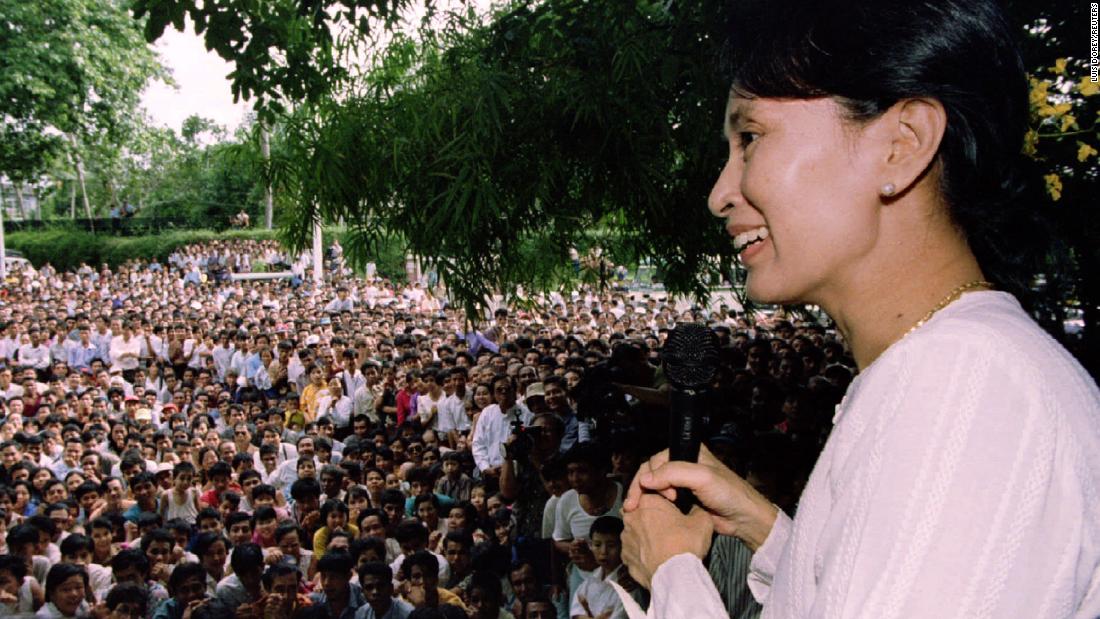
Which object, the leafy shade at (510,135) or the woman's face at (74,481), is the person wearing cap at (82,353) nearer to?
the woman's face at (74,481)


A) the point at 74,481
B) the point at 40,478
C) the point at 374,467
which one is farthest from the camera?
the point at 74,481

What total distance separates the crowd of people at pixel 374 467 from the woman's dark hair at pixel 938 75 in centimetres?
258

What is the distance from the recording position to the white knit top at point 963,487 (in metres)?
0.60

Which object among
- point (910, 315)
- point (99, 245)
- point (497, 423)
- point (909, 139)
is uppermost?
point (909, 139)

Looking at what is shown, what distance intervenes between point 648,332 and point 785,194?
1089cm

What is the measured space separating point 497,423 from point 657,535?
643cm

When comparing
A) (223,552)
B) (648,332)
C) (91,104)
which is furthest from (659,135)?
(91,104)

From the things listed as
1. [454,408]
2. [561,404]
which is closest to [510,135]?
[561,404]

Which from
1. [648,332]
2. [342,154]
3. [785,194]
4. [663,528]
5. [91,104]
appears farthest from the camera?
[91,104]

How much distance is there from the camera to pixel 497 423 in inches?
289

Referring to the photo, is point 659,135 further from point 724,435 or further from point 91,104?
point 91,104

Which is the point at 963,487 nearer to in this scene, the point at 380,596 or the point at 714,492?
the point at 714,492

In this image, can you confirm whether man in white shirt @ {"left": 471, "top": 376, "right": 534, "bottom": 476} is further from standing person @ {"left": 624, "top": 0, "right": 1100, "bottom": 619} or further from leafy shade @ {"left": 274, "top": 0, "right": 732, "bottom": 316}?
standing person @ {"left": 624, "top": 0, "right": 1100, "bottom": 619}

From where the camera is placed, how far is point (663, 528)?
3.14 feet
